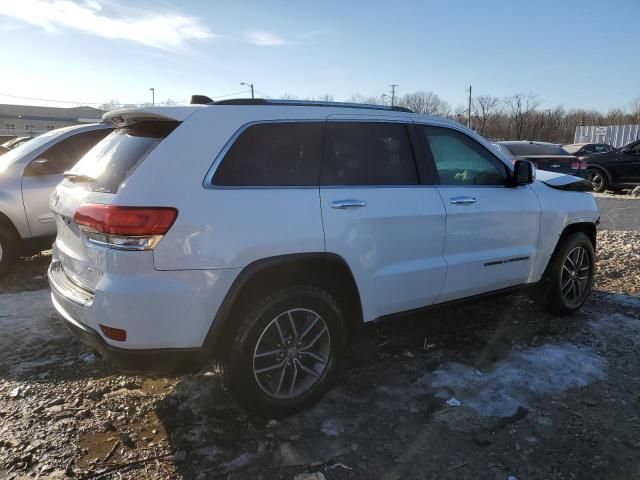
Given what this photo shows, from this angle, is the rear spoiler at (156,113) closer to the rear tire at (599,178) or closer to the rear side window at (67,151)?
the rear side window at (67,151)

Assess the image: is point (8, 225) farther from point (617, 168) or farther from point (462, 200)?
point (617, 168)

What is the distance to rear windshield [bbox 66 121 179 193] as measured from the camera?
278 centimetres

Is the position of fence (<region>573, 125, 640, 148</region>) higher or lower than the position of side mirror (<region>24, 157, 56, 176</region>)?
higher

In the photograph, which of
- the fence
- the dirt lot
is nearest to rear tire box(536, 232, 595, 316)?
the dirt lot

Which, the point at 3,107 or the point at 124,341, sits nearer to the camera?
the point at 124,341

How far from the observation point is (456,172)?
394 centimetres

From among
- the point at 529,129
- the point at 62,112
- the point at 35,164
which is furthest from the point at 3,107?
the point at 35,164

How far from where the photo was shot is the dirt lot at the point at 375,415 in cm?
271

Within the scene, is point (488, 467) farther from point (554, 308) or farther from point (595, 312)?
point (595, 312)

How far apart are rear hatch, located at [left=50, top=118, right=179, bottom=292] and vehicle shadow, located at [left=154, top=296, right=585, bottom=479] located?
0.97 meters

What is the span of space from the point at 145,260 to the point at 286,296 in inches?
32.3

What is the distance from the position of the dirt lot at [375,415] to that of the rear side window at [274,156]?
114 centimetres

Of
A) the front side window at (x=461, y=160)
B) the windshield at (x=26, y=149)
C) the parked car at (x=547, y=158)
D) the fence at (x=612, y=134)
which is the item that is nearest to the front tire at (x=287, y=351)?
the front side window at (x=461, y=160)

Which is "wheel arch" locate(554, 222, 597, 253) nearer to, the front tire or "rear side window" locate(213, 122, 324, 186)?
the front tire
